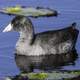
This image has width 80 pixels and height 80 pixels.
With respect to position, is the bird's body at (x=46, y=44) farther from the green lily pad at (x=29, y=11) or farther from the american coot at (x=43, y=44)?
the green lily pad at (x=29, y=11)

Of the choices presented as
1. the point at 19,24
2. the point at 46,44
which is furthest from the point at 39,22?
the point at 46,44

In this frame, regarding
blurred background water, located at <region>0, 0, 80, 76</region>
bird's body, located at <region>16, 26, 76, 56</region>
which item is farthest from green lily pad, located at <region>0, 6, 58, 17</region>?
bird's body, located at <region>16, 26, 76, 56</region>

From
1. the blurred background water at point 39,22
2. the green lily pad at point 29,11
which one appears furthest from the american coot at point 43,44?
the green lily pad at point 29,11

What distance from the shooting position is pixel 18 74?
700 inches

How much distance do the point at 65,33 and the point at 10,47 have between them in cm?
175

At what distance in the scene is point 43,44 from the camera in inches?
808

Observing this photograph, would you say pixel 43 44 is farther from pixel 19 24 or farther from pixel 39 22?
pixel 39 22

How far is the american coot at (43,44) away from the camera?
20.1 metres

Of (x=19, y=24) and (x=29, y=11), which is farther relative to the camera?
(x=29, y=11)

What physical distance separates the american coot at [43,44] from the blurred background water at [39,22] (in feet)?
0.92

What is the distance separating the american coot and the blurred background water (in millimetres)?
280

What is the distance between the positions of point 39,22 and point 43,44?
2.79 metres

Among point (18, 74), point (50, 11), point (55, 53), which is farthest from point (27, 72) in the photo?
point (50, 11)

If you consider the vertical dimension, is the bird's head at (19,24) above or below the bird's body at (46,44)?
above
